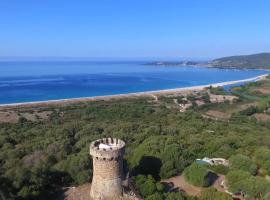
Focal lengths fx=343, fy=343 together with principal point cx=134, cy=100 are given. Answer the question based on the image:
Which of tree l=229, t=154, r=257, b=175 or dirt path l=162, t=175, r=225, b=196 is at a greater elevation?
tree l=229, t=154, r=257, b=175

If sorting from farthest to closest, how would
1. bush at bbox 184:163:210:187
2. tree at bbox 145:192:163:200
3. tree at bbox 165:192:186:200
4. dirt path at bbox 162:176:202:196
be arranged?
bush at bbox 184:163:210:187 < dirt path at bbox 162:176:202:196 < tree at bbox 165:192:186:200 < tree at bbox 145:192:163:200

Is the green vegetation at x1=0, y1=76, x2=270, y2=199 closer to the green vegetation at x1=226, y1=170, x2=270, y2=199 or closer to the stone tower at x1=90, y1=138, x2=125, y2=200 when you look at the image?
the green vegetation at x1=226, y1=170, x2=270, y2=199

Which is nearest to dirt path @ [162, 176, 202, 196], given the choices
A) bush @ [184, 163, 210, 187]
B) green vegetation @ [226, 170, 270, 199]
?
bush @ [184, 163, 210, 187]

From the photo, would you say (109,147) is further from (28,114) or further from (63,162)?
(28,114)

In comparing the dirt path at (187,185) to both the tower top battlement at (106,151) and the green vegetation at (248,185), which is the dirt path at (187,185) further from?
the tower top battlement at (106,151)

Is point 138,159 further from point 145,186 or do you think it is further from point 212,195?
point 212,195

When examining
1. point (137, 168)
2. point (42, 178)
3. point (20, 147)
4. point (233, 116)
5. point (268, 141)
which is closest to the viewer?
point (42, 178)

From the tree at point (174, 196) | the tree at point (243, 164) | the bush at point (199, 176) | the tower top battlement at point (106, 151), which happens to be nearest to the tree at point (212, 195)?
the tree at point (174, 196)

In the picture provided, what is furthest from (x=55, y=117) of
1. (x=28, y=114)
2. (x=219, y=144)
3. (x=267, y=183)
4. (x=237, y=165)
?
(x=267, y=183)
